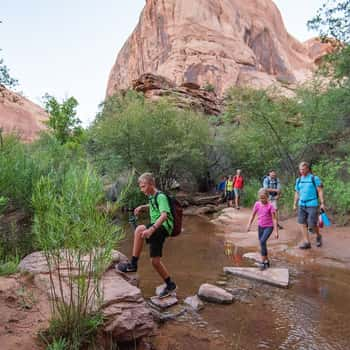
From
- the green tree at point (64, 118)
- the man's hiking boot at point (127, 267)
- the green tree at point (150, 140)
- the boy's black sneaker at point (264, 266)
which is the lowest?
the boy's black sneaker at point (264, 266)

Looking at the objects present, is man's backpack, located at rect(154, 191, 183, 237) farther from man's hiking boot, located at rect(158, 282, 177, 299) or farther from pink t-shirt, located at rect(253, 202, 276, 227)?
pink t-shirt, located at rect(253, 202, 276, 227)

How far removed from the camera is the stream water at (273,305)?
374cm

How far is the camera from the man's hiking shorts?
288 inches

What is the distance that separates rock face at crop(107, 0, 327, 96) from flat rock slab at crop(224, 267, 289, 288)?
34693 millimetres

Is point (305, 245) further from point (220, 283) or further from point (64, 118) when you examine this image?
point (64, 118)

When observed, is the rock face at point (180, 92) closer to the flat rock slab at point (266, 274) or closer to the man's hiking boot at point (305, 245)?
the man's hiking boot at point (305, 245)

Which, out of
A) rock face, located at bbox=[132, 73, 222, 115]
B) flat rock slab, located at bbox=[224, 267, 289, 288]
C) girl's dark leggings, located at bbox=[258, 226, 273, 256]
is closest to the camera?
flat rock slab, located at bbox=[224, 267, 289, 288]

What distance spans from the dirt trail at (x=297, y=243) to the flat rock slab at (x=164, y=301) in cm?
362

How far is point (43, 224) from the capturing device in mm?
2865

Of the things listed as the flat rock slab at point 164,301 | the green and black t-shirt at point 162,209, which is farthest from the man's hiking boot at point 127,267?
the green and black t-shirt at point 162,209

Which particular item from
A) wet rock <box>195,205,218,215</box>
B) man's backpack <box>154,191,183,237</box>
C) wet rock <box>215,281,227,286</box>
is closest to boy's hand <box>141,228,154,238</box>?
man's backpack <box>154,191,183,237</box>

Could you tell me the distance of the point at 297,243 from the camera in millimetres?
8539

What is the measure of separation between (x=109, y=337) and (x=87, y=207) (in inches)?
52.9

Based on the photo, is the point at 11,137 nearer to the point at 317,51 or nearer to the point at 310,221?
the point at 310,221
